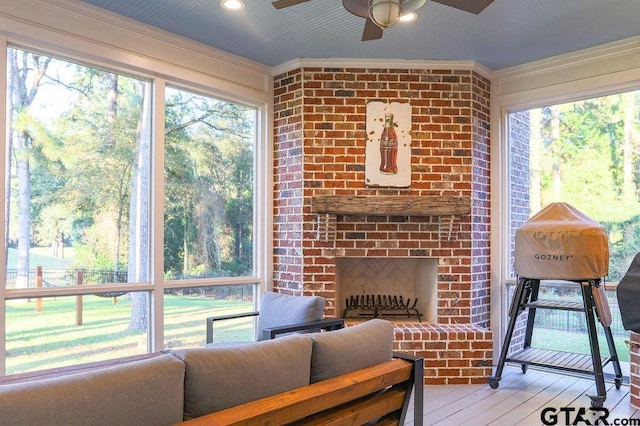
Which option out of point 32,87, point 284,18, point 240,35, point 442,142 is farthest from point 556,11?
point 32,87

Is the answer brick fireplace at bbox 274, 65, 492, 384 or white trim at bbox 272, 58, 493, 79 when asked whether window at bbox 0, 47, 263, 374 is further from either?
white trim at bbox 272, 58, 493, 79

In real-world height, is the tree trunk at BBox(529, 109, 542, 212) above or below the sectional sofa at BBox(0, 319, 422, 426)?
above

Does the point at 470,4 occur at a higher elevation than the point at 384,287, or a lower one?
higher

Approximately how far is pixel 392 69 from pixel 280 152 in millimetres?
1234

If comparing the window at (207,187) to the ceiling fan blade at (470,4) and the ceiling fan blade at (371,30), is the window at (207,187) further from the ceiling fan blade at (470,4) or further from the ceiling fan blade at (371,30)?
the ceiling fan blade at (470,4)

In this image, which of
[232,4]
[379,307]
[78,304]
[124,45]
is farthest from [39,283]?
[379,307]

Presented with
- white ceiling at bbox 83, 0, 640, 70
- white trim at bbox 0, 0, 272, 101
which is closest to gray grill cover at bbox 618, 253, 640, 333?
white ceiling at bbox 83, 0, 640, 70

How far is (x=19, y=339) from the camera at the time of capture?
10.4 feet

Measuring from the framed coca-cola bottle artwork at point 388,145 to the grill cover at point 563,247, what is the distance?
3.63 feet

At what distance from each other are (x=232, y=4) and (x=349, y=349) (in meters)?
2.43

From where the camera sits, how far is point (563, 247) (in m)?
3.59

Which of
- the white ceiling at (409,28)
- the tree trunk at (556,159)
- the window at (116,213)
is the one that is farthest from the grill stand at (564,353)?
the window at (116,213)

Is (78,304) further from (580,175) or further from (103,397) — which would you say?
(580,175)

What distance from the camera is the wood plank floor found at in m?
3.18
